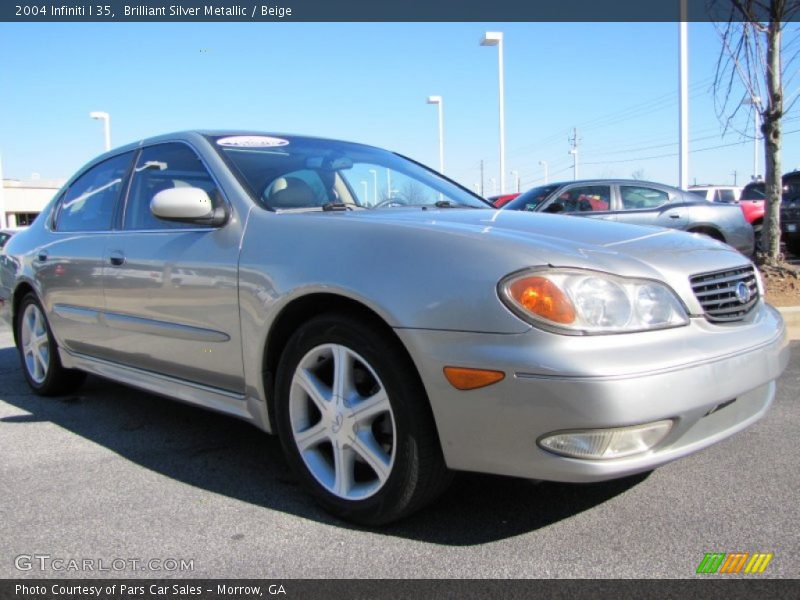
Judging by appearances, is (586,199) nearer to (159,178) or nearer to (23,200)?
(159,178)

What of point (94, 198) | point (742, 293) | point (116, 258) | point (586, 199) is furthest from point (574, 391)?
point (586, 199)

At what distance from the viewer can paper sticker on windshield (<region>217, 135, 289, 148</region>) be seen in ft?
11.3

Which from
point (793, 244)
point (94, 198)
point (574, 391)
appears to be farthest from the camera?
point (793, 244)

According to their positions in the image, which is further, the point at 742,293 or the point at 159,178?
the point at 159,178

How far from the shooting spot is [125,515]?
107 inches

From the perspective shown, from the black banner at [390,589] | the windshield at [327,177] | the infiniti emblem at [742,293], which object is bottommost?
the black banner at [390,589]

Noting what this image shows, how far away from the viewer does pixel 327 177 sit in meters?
3.50

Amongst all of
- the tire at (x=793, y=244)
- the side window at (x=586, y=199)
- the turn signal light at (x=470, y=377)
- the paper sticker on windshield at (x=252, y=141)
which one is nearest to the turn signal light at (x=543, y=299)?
the turn signal light at (x=470, y=377)

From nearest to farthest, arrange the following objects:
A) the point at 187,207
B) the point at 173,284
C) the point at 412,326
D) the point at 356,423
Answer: the point at 412,326
the point at 356,423
the point at 187,207
the point at 173,284

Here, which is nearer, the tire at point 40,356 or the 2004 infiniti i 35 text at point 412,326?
the 2004 infiniti i 35 text at point 412,326

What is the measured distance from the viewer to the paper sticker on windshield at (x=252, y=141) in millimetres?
3432

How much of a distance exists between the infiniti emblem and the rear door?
1978 mm

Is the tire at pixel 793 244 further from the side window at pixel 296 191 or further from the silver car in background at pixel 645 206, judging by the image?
the side window at pixel 296 191

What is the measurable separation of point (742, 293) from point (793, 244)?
12.3 meters
